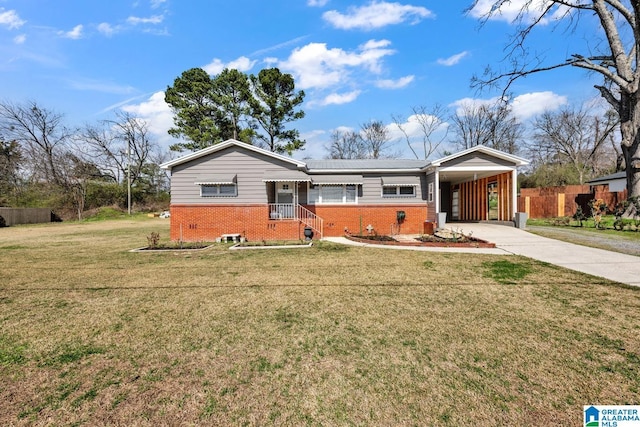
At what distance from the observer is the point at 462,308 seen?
439cm

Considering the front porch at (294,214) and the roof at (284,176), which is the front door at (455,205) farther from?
the roof at (284,176)

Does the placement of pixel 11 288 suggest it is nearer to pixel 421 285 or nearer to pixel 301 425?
pixel 301 425

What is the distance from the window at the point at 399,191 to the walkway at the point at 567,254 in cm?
368

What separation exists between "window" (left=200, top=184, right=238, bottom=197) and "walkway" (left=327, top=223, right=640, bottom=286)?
781cm

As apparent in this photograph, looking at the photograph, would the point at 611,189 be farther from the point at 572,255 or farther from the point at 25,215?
the point at 25,215

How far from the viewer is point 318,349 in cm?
324

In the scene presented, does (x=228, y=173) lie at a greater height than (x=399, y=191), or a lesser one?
greater

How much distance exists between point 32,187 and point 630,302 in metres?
42.7

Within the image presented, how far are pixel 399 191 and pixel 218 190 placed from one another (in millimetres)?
8860

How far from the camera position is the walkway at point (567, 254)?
6164mm

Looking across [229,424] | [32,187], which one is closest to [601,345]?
[229,424]

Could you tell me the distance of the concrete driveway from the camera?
612cm

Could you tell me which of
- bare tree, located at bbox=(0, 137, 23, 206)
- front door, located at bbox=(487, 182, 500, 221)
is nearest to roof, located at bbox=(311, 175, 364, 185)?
front door, located at bbox=(487, 182, 500, 221)

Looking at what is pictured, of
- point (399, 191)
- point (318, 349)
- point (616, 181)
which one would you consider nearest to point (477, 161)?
point (399, 191)
